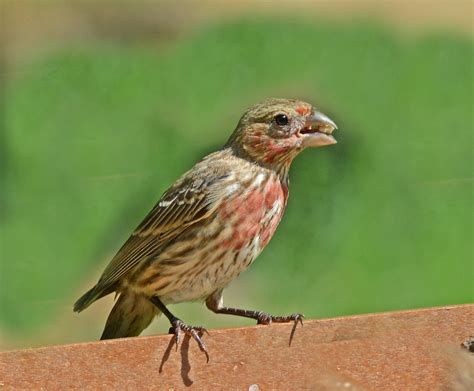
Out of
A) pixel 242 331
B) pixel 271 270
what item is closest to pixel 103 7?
pixel 271 270

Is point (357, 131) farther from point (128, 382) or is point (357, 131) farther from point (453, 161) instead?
point (128, 382)

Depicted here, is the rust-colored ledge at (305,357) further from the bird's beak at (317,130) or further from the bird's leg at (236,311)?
the bird's beak at (317,130)

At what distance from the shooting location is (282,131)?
4.52 metres

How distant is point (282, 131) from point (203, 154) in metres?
1.90

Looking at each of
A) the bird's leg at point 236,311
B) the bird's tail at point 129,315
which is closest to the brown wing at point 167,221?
the bird's tail at point 129,315

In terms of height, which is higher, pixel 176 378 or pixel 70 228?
pixel 176 378

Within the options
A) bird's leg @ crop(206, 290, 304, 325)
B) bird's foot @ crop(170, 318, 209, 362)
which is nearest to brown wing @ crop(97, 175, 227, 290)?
bird's leg @ crop(206, 290, 304, 325)

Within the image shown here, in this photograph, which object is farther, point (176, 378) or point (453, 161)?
point (453, 161)

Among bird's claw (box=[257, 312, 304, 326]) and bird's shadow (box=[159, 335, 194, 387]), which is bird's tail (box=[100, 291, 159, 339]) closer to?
bird's claw (box=[257, 312, 304, 326])

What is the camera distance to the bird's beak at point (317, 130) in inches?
175

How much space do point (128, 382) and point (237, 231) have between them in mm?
1066

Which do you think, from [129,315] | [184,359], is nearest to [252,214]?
[129,315]

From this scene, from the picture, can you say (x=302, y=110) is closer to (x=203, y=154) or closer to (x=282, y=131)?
(x=282, y=131)

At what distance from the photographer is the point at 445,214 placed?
257 inches
